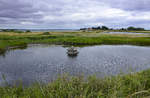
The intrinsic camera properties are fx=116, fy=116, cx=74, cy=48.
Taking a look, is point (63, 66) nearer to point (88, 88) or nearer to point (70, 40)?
point (88, 88)

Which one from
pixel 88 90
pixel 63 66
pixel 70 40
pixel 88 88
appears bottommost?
pixel 63 66

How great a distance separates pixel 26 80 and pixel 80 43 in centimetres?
3621

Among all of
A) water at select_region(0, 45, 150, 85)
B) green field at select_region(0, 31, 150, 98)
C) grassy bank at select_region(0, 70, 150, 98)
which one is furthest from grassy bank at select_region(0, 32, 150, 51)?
grassy bank at select_region(0, 70, 150, 98)

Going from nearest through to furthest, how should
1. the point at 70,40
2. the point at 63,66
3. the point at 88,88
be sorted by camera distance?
the point at 88,88 → the point at 63,66 → the point at 70,40

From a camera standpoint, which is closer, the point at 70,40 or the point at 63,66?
the point at 63,66

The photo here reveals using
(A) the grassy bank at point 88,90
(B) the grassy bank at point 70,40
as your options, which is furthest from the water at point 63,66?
(B) the grassy bank at point 70,40

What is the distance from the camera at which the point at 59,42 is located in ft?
170

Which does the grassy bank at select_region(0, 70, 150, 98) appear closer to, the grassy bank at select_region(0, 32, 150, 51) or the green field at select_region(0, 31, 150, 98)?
the green field at select_region(0, 31, 150, 98)

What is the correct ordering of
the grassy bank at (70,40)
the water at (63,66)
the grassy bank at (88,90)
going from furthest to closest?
the grassy bank at (70,40) < the water at (63,66) < the grassy bank at (88,90)

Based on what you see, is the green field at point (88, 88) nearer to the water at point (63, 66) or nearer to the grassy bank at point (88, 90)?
the grassy bank at point (88, 90)

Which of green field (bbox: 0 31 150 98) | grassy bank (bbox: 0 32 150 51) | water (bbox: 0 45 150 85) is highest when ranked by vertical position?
grassy bank (bbox: 0 32 150 51)

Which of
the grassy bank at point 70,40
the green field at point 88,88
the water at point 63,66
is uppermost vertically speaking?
the grassy bank at point 70,40

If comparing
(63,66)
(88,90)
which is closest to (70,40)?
(63,66)

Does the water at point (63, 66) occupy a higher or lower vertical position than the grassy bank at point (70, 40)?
lower
